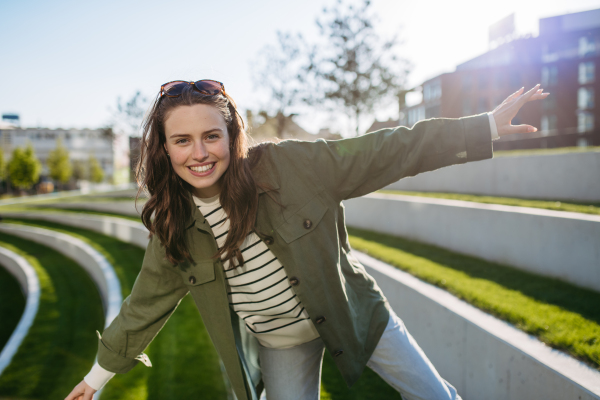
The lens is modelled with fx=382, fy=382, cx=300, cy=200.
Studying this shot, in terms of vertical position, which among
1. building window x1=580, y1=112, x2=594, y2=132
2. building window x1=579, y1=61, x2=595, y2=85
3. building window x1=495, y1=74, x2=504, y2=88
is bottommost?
building window x1=580, y1=112, x2=594, y2=132

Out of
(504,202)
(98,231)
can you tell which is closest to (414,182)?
(504,202)

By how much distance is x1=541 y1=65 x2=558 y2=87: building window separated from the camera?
1394 inches

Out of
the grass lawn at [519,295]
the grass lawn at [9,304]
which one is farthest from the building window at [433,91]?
the grass lawn at [9,304]

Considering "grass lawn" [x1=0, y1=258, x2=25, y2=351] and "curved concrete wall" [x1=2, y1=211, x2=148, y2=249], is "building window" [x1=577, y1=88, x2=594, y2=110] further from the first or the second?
"grass lawn" [x1=0, y1=258, x2=25, y2=351]

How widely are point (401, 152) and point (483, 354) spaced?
5.79 ft

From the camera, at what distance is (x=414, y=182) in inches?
333

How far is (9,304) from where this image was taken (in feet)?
30.7

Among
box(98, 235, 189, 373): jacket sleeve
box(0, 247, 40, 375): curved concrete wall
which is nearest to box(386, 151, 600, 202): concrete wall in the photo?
box(98, 235, 189, 373): jacket sleeve

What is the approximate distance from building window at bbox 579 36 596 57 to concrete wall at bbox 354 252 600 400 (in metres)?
41.5

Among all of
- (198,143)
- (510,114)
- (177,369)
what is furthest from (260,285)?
(177,369)

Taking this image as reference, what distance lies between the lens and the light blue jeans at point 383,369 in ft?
5.71

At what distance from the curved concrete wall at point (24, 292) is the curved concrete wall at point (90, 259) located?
3.73 ft

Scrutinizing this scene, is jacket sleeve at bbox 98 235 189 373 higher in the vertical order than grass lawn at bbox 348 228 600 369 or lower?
higher

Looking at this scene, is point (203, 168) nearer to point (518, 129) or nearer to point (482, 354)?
point (518, 129)
